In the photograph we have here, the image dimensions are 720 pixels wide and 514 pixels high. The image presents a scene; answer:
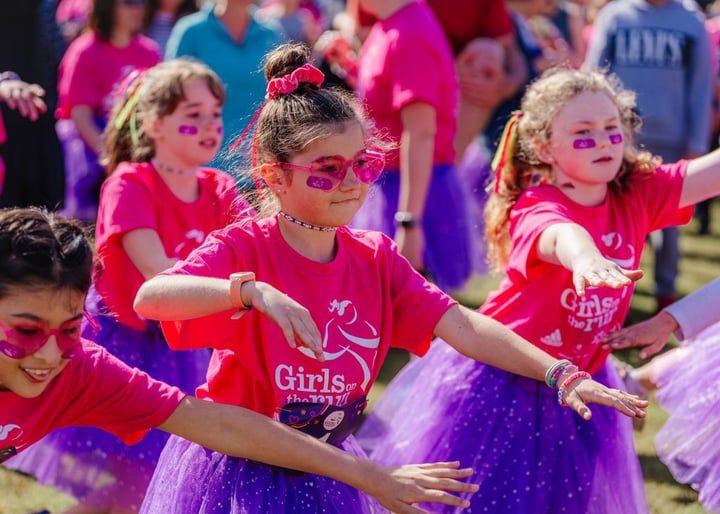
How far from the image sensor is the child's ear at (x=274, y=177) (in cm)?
311

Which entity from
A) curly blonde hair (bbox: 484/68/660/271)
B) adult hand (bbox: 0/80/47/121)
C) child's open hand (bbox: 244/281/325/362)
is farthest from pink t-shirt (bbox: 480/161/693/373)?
adult hand (bbox: 0/80/47/121)

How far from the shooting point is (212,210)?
4324mm

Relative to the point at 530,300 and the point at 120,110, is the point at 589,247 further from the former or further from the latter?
the point at 120,110

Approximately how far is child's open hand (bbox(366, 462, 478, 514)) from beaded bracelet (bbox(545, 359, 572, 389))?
43 cm

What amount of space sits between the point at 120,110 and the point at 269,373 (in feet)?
7.05

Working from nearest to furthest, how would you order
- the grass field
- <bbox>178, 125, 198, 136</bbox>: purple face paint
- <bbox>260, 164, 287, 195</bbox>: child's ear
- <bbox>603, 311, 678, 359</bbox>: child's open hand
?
<bbox>260, 164, 287, 195</bbox>: child's ear
<bbox>603, 311, 678, 359</bbox>: child's open hand
<bbox>178, 125, 198, 136</bbox>: purple face paint
the grass field

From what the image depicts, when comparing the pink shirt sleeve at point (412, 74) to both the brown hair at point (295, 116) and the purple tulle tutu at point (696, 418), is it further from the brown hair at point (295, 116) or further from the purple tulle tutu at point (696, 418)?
the brown hair at point (295, 116)

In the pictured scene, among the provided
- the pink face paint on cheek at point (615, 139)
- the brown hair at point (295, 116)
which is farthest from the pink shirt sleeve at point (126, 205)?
the pink face paint on cheek at point (615, 139)

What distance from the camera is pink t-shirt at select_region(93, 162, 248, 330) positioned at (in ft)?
13.3

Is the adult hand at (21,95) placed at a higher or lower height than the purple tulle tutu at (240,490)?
higher

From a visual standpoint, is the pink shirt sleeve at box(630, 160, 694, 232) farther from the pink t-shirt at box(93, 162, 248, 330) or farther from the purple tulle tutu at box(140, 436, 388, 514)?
the purple tulle tutu at box(140, 436, 388, 514)

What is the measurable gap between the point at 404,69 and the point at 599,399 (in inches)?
113

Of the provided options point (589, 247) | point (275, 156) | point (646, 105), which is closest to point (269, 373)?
point (275, 156)

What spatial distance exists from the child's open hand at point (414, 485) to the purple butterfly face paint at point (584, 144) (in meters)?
1.60
